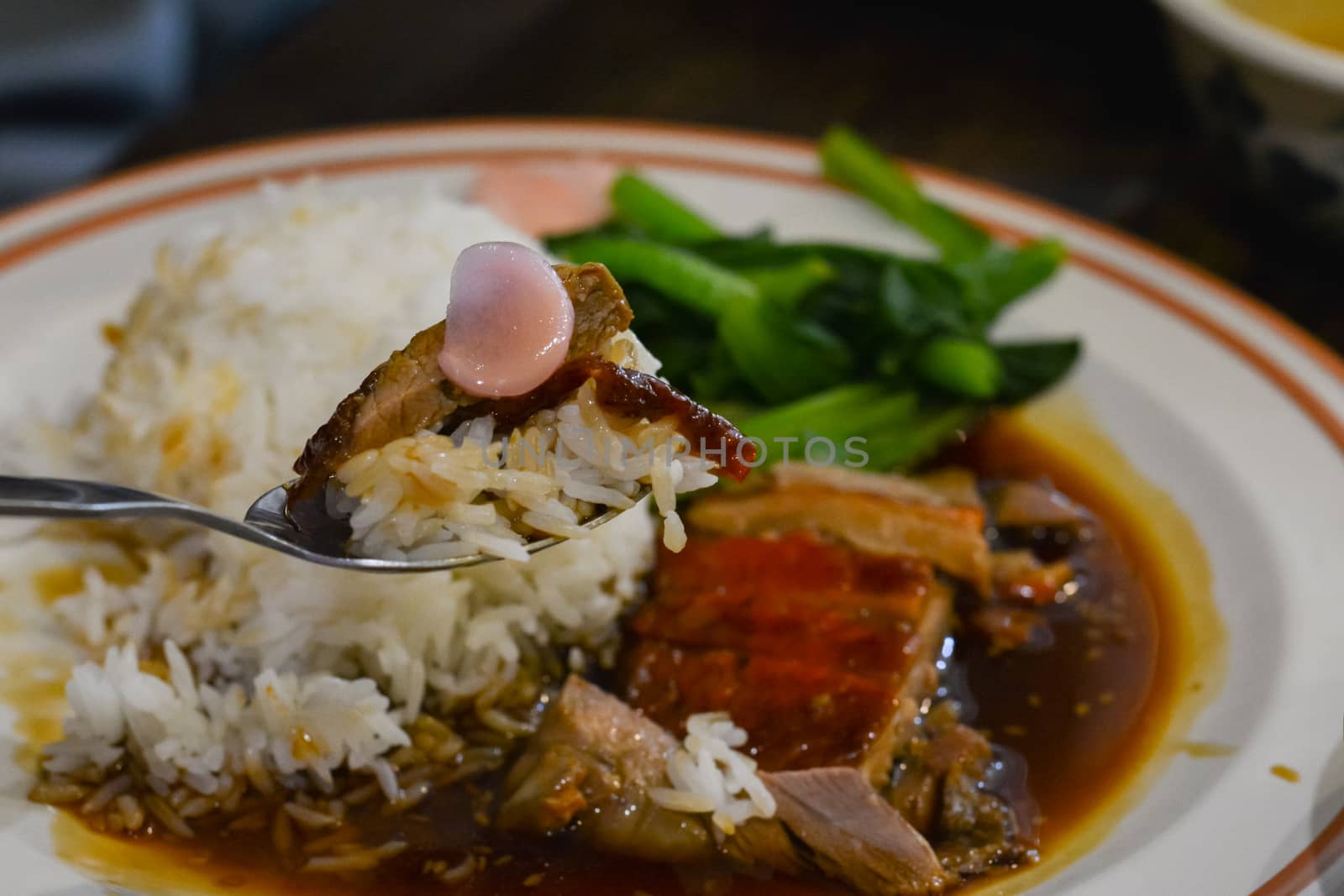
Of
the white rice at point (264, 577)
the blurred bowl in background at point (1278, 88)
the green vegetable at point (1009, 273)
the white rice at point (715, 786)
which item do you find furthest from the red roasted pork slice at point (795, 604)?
the blurred bowl in background at point (1278, 88)

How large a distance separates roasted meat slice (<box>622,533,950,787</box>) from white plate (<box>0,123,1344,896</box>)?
529mm

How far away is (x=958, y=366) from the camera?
141 inches

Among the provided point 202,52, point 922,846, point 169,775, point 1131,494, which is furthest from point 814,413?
point 202,52

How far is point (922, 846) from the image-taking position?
7.61 feet

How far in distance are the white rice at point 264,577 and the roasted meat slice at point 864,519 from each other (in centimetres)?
27

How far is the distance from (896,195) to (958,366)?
0.91m

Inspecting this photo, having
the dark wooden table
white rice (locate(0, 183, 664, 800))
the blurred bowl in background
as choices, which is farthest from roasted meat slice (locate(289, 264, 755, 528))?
the dark wooden table

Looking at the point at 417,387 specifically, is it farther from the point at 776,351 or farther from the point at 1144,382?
the point at 1144,382

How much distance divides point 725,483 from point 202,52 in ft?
18.6

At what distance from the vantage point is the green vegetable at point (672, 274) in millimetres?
3602

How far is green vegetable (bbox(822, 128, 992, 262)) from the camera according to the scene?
13.2 feet

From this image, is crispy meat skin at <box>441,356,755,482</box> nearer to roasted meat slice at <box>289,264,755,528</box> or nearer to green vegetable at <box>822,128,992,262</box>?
roasted meat slice at <box>289,264,755,528</box>

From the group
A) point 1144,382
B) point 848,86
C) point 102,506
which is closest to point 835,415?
point 1144,382

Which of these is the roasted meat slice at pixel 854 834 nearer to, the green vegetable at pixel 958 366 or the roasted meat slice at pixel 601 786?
the roasted meat slice at pixel 601 786
